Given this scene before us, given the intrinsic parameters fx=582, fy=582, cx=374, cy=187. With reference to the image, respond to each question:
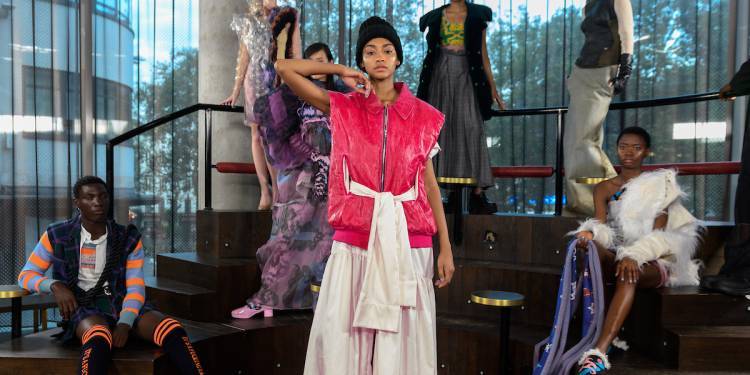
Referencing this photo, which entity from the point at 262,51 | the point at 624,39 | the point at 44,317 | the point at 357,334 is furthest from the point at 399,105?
the point at 44,317

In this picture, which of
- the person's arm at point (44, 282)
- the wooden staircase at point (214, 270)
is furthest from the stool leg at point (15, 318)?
the wooden staircase at point (214, 270)

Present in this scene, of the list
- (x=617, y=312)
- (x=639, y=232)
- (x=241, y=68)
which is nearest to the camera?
(x=617, y=312)

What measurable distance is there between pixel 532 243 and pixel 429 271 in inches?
78.1

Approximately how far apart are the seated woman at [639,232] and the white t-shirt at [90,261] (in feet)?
6.84

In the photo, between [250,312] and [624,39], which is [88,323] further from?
[624,39]

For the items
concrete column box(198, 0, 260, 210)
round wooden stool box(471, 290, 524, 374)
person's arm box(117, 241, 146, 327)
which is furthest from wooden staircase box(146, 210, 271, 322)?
round wooden stool box(471, 290, 524, 374)

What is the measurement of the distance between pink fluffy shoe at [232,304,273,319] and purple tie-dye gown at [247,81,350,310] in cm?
3

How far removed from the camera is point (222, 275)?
11.4 ft

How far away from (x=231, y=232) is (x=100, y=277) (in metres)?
1.38

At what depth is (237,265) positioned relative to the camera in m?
3.54

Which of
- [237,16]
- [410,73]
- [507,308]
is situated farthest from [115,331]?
[410,73]

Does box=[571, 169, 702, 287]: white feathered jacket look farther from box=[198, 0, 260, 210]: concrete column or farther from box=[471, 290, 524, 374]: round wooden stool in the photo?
box=[198, 0, 260, 210]: concrete column

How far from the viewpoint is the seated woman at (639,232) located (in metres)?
2.44

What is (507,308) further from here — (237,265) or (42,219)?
(42,219)
